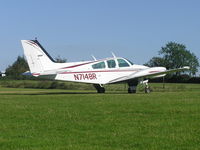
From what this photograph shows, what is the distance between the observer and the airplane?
1053 inches

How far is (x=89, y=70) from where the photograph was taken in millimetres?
27406

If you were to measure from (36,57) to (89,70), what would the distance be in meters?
3.58

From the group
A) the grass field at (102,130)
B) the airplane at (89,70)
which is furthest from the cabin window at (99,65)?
the grass field at (102,130)

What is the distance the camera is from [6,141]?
8047mm

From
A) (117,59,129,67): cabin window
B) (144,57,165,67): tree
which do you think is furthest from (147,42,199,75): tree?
(117,59,129,67): cabin window

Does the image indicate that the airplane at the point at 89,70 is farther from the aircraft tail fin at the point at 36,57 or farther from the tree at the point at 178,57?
the tree at the point at 178,57

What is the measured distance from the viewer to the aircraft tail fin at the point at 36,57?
2681cm

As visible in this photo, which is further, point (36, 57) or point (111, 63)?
point (111, 63)

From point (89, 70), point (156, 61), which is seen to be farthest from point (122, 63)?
point (156, 61)

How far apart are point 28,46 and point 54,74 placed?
2679 mm

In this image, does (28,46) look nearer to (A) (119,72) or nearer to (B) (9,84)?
(A) (119,72)

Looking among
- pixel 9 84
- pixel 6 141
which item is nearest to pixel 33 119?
pixel 6 141

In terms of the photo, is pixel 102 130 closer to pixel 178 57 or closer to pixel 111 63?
pixel 111 63

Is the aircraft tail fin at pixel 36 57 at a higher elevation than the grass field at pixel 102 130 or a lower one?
higher
